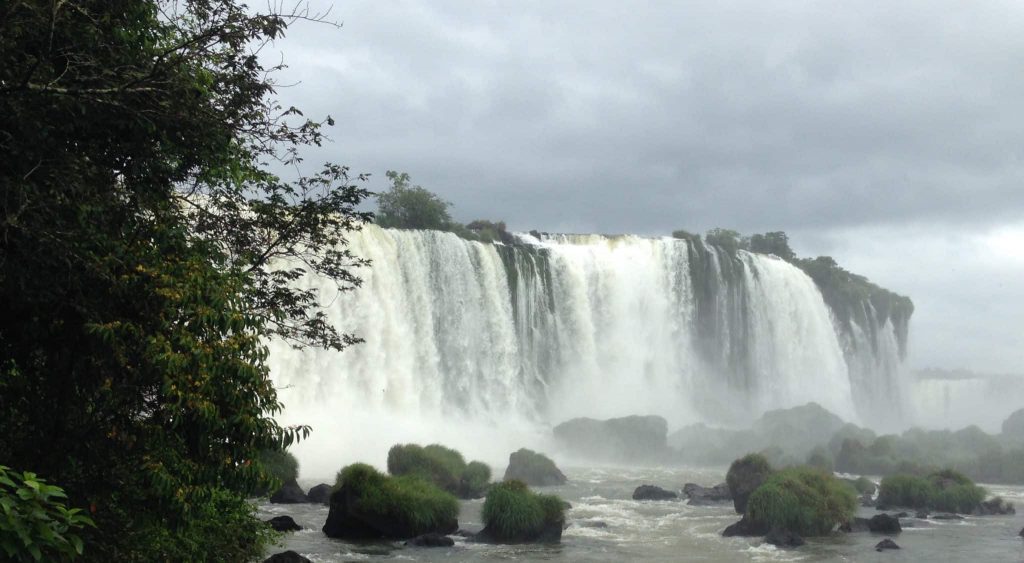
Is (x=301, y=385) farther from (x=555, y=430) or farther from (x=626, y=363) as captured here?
(x=626, y=363)

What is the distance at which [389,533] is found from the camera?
2014 centimetres

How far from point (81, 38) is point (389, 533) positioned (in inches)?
563

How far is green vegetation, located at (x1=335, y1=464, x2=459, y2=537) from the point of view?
20109 mm

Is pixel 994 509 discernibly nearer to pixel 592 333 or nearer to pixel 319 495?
pixel 319 495

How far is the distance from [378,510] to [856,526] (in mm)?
11184

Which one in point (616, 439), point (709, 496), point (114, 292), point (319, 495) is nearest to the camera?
point (114, 292)

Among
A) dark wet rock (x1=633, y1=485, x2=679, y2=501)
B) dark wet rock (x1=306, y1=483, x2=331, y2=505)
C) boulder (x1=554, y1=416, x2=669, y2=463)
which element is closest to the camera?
dark wet rock (x1=306, y1=483, x2=331, y2=505)

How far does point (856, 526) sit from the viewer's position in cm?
2314

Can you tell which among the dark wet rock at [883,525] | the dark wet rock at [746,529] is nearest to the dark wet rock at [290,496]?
the dark wet rock at [746,529]

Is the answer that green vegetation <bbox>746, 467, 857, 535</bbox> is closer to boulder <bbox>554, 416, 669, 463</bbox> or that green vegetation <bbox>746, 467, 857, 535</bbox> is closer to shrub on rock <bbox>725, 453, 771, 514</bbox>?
shrub on rock <bbox>725, 453, 771, 514</bbox>

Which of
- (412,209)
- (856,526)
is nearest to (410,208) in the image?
(412,209)

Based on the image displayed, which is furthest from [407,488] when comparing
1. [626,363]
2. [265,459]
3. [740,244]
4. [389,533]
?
[740,244]

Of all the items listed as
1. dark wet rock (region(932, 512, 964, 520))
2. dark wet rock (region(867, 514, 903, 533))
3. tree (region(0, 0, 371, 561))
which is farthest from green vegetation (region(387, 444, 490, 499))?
tree (region(0, 0, 371, 561))

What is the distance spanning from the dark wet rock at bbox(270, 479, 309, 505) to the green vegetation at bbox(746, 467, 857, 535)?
10870 mm
